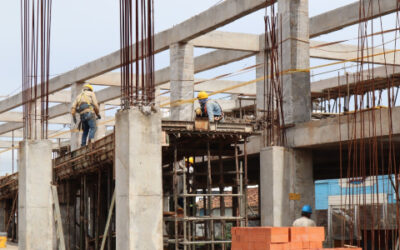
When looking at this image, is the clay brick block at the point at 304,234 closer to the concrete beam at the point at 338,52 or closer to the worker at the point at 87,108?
the worker at the point at 87,108

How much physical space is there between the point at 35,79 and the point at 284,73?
7.74 meters

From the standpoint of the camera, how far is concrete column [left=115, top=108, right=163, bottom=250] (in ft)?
46.6

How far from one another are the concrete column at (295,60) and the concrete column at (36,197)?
7255 millimetres

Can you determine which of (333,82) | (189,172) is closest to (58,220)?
(189,172)

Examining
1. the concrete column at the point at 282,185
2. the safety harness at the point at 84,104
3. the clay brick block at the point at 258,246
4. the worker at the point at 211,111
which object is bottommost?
the clay brick block at the point at 258,246

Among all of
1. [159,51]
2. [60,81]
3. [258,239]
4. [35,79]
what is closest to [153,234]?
[258,239]

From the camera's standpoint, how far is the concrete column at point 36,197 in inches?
795


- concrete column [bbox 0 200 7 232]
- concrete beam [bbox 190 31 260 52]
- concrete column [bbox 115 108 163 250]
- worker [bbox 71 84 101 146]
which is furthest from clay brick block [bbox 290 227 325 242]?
concrete column [bbox 0 200 7 232]

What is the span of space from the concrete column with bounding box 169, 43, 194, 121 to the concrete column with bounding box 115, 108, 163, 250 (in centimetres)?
981

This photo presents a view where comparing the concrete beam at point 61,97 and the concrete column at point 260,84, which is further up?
the concrete beam at point 61,97

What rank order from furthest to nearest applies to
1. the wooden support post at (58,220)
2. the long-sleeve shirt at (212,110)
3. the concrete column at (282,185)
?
1. the wooden support post at (58,220)
2. the long-sleeve shirt at (212,110)
3. the concrete column at (282,185)

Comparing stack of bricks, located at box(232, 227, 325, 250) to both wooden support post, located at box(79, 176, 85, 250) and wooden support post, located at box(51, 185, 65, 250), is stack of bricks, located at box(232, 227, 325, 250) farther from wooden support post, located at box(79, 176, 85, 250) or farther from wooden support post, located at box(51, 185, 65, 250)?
wooden support post, located at box(79, 176, 85, 250)

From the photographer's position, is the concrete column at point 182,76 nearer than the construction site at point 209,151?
No

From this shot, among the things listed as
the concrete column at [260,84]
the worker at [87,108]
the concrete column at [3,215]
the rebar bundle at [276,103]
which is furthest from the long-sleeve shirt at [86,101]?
the concrete column at [3,215]
